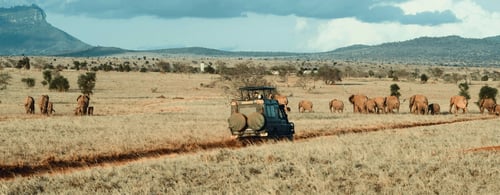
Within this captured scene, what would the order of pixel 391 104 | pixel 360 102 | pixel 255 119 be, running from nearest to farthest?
1. pixel 255 119
2. pixel 391 104
3. pixel 360 102

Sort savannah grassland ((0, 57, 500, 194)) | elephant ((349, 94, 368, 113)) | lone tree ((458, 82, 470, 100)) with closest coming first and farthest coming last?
1. savannah grassland ((0, 57, 500, 194))
2. elephant ((349, 94, 368, 113))
3. lone tree ((458, 82, 470, 100))

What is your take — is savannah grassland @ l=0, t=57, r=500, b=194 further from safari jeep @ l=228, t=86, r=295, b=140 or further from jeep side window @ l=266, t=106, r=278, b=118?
jeep side window @ l=266, t=106, r=278, b=118

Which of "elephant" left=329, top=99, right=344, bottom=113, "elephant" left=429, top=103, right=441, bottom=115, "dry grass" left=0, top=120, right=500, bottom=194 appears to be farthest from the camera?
"elephant" left=329, top=99, right=344, bottom=113

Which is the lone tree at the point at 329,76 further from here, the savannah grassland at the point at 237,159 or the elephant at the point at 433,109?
the savannah grassland at the point at 237,159

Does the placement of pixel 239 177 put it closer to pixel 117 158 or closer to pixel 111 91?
pixel 117 158

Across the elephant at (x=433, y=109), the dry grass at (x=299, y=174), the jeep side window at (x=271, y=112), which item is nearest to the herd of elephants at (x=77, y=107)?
the jeep side window at (x=271, y=112)

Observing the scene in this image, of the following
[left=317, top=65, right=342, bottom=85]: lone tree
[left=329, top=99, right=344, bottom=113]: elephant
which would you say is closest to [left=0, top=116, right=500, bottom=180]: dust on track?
[left=329, top=99, right=344, bottom=113]: elephant

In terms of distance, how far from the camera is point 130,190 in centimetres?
1345

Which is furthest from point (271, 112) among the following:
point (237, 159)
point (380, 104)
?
point (380, 104)

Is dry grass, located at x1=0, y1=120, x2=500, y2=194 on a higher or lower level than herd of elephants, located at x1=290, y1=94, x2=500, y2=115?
higher

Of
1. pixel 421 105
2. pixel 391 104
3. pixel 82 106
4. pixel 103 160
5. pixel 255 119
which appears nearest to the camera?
pixel 103 160

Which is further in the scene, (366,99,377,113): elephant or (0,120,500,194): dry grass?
(366,99,377,113): elephant

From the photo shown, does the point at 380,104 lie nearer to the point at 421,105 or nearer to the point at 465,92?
the point at 421,105

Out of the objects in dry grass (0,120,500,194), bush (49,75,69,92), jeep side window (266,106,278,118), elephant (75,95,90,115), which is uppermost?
jeep side window (266,106,278,118)
